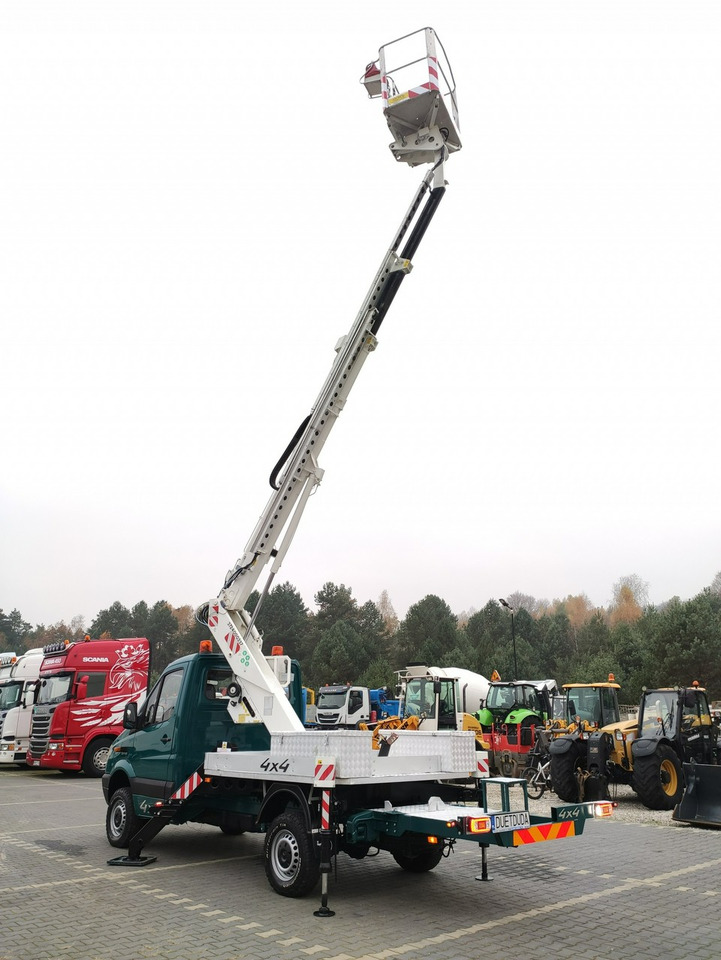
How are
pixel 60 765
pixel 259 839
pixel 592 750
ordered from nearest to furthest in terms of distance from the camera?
1. pixel 259 839
2. pixel 592 750
3. pixel 60 765

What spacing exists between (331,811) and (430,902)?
1264 mm

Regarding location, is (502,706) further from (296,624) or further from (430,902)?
(296,624)

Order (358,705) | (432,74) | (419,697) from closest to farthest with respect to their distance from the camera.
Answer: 1. (432,74)
2. (419,697)
3. (358,705)

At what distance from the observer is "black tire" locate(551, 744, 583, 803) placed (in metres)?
13.1

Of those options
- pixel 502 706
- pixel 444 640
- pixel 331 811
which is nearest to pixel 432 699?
pixel 502 706

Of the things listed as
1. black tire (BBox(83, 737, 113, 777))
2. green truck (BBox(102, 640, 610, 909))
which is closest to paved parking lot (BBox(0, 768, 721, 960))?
green truck (BBox(102, 640, 610, 909))

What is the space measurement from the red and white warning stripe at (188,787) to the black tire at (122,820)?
88cm

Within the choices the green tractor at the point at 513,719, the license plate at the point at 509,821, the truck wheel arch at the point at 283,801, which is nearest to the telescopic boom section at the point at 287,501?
the truck wheel arch at the point at 283,801

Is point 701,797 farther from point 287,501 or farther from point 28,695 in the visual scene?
point 28,695

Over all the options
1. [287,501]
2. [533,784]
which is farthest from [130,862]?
[533,784]

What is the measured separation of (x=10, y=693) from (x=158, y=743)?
16.1 meters

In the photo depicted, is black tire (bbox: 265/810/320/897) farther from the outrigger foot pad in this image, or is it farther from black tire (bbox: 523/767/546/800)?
black tire (bbox: 523/767/546/800)

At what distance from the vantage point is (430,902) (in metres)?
6.80

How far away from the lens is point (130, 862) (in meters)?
8.32
